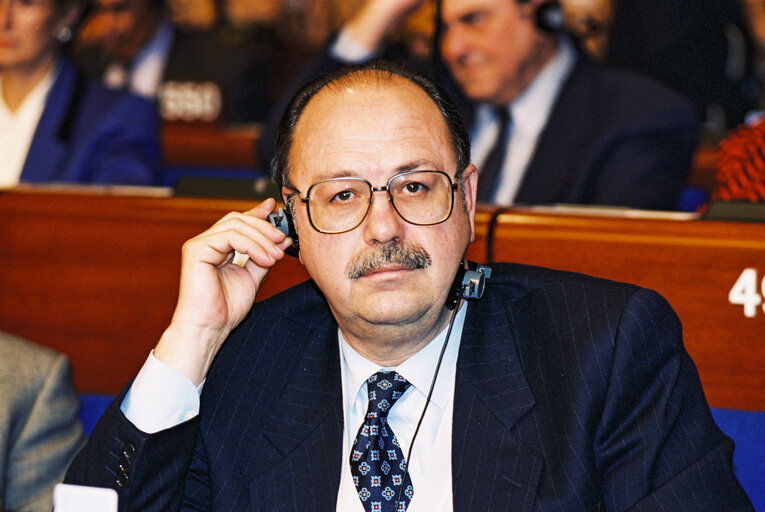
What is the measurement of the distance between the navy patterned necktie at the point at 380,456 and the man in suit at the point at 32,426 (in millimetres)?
A: 626

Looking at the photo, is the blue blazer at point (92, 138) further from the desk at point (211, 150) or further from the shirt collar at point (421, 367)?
the shirt collar at point (421, 367)

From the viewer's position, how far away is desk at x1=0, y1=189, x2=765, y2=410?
172 centimetres

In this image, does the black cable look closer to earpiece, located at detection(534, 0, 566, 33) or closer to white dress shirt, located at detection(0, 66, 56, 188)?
earpiece, located at detection(534, 0, 566, 33)

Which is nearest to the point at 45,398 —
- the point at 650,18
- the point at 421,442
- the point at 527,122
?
the point at 421,442

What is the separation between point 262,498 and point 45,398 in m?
0.54

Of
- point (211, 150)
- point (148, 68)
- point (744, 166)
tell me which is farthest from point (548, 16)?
Answer: point (148, 68)

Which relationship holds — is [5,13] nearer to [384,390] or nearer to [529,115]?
[529,115]

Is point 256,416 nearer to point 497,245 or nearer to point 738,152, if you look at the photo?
point 497,245

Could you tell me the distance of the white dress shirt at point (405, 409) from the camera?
150cm

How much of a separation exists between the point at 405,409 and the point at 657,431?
0.42m

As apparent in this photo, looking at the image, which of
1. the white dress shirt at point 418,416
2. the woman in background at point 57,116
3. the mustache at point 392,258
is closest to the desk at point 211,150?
the woman in background at point 57,116

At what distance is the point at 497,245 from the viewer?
1.89 metres

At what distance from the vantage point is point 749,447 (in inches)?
65.4

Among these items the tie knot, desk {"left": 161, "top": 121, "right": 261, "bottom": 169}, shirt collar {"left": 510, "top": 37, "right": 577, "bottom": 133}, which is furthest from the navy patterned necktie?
desk {"left": 161, "top": 121, "right": 261, "bottom": 169}
